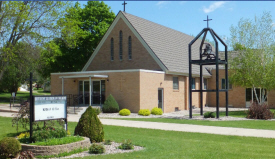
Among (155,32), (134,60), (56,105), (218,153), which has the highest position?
(155,32)

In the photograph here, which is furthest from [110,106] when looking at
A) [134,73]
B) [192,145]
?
[192,145]

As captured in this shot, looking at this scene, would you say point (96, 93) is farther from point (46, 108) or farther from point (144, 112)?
point (46, 108)

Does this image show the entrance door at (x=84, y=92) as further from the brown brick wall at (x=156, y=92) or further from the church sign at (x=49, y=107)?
the church sign at (x=49, y=107)

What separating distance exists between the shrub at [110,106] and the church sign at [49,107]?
1355cm

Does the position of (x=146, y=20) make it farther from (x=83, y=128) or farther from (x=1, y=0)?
(x=83, y=128)

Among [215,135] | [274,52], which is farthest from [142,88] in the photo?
[215,135]

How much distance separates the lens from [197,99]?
35344 mm

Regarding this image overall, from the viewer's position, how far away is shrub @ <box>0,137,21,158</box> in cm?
918

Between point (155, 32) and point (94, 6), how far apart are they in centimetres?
1147

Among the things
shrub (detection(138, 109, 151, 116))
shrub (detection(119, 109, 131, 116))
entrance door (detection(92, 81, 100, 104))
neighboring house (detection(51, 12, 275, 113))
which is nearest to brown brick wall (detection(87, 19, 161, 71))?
neighboring house (detection(51, 12, 275, 113))

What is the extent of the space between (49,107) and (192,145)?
504 cm

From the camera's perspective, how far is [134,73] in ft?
83.9

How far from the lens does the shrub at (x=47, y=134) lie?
1014 cm

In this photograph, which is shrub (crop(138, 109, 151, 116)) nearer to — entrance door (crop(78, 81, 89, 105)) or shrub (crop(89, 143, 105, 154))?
entrance door (crop(78, 81, 89, 105))
